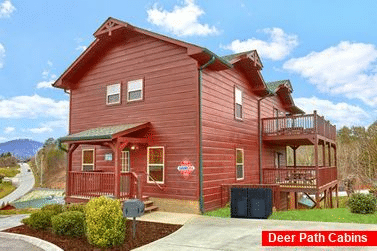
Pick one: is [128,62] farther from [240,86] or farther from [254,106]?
[254,106]

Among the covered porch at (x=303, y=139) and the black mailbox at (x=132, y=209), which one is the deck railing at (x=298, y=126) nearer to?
the covered porch at (x=303, y=139)

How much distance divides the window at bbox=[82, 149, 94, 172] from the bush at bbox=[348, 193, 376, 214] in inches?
482

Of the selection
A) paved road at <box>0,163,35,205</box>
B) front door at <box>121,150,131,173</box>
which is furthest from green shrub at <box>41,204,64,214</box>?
paved road at <box>0,163,35,205</box>

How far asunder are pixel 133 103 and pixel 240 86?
6.04 meters

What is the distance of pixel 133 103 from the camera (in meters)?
15.8

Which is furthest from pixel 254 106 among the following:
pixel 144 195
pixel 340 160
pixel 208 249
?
pixel 340 160

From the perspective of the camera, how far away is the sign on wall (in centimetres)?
1349

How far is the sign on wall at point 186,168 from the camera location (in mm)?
13492

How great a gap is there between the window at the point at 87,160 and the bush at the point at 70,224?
769 centimetres

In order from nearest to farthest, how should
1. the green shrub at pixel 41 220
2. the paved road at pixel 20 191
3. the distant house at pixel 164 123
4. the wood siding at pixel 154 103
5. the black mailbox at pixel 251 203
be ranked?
the green shrub at pixel 41 220
the black mailbox at pixel 251 203
the distant house at pixel 164 123
the wood siding at pixel 154 103
the paved road at pixel 20 191

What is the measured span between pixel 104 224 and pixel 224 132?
8.73 m

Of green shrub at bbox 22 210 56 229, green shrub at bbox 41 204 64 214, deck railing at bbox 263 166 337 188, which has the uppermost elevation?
deck railing at bbox 263 166 337 188

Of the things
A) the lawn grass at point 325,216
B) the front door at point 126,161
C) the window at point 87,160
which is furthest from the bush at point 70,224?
the window at point 87,160

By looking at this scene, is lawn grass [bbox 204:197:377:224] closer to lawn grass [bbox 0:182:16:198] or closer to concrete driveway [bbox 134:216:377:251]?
concrete driveway [bbox 134:216:377:251]
